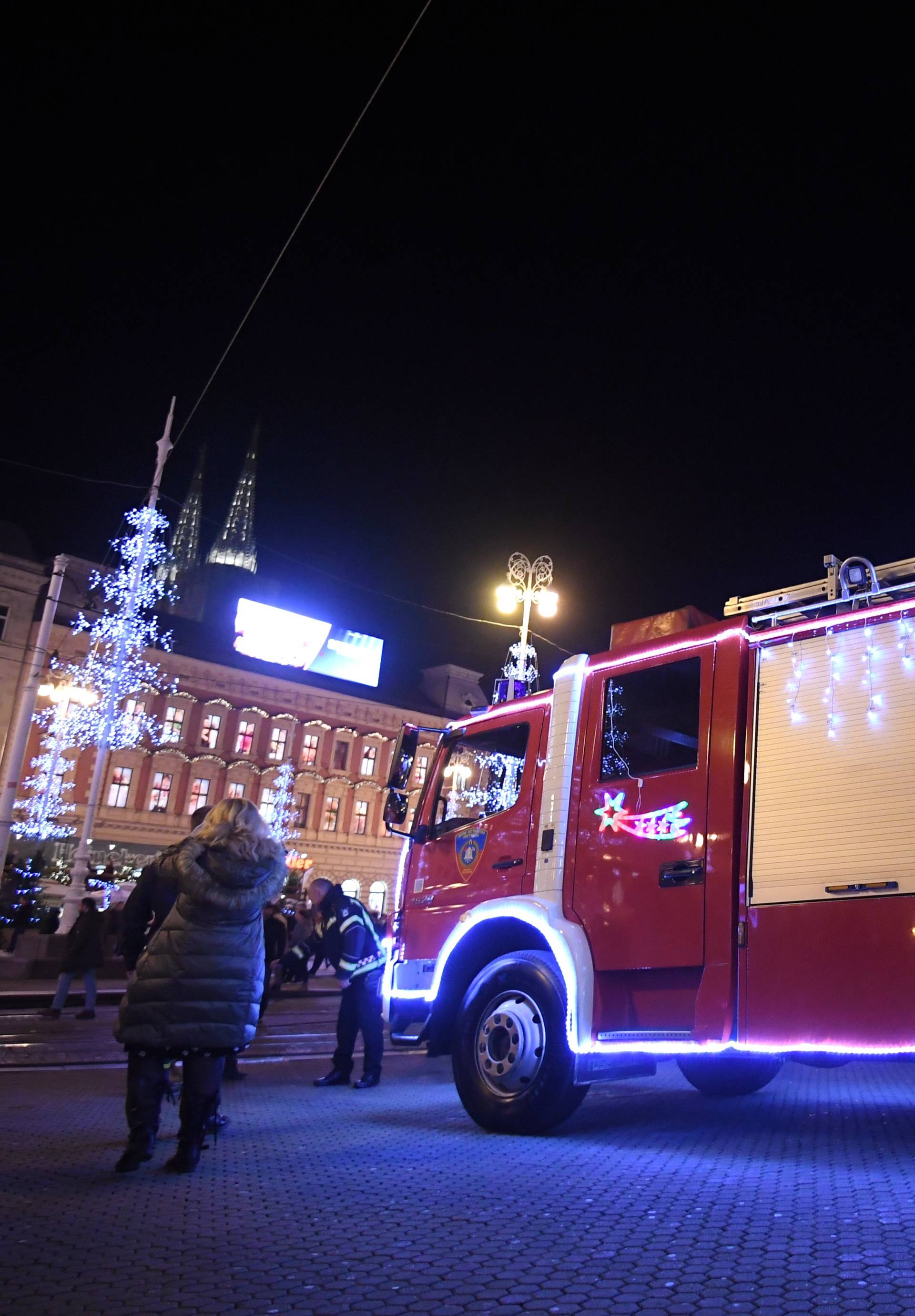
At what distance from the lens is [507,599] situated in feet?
72.6

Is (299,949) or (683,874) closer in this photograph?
(683,874)

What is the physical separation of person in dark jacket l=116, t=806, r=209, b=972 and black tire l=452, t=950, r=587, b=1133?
2196 mm

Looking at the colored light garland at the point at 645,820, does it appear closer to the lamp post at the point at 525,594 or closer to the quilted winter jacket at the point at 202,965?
the quilted winter jacket at the point at 202,965

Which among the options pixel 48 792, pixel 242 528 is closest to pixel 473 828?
pixel 48 792

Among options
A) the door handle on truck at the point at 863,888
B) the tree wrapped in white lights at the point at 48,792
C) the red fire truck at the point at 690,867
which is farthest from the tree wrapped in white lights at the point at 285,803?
the door handle on truck at the point at 863,888

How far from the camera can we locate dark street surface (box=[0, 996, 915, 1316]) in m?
3.09

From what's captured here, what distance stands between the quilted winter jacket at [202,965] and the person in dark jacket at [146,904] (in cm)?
13

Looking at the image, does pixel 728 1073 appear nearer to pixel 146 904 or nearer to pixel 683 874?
pixel 683 874

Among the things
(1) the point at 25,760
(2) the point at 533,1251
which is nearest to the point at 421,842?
(2) the point at 533,1251

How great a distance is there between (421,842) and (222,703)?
44.5 m

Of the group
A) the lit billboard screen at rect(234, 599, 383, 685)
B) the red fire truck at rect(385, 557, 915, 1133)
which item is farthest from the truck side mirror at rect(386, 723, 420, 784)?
the lit billboard screen at rect(234, 599, 383, 685)

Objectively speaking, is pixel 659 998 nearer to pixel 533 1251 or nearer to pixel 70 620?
pixel 533 1251

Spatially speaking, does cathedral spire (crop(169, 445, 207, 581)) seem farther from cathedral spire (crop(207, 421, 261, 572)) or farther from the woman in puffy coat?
the woman in puffy coat

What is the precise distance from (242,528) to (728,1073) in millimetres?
97100
